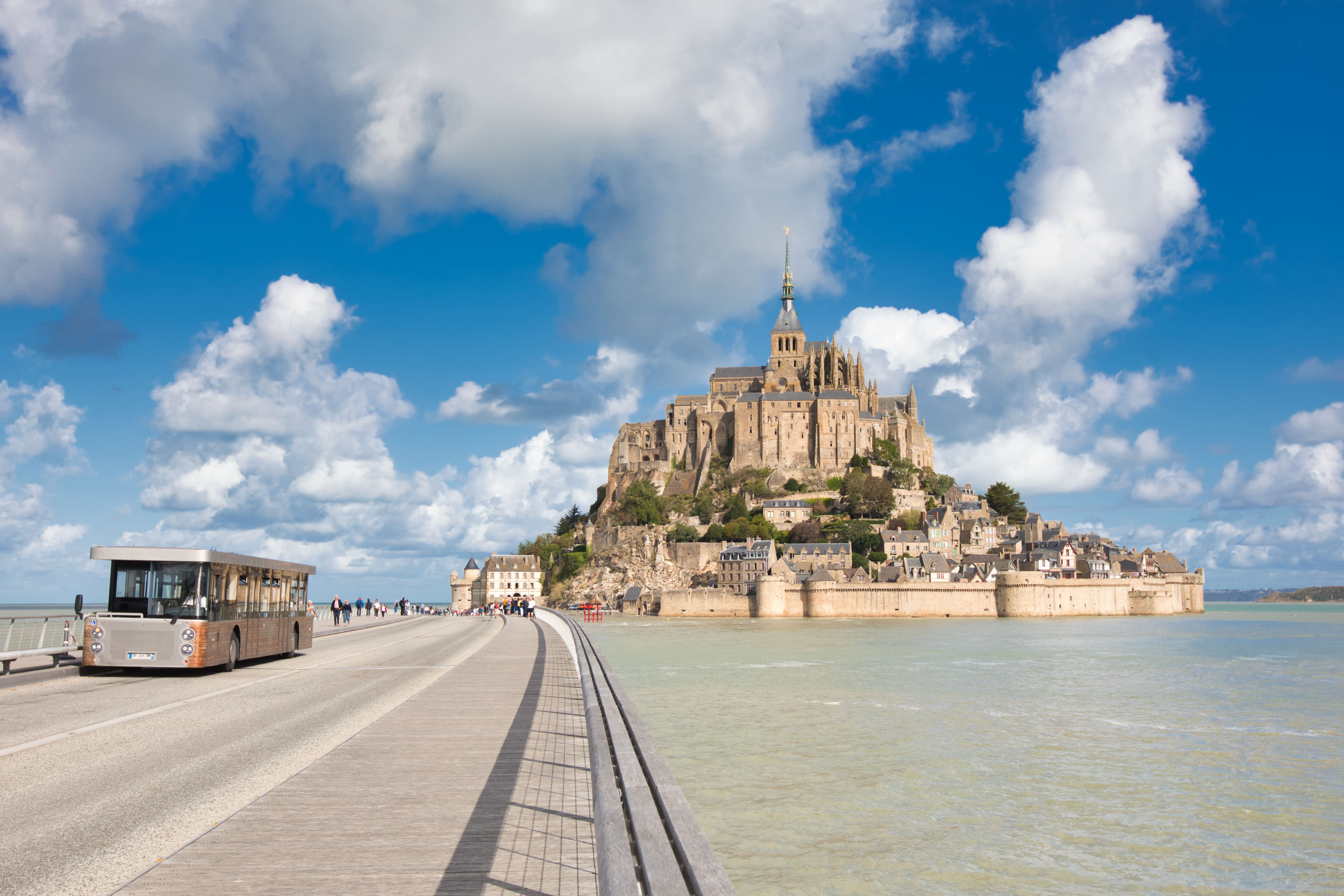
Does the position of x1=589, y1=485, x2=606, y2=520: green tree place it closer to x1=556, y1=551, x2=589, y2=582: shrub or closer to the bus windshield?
x1=556, y1=551, x2=589, y2=582: shrub

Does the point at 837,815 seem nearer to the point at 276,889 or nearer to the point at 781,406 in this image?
the point at 276,889

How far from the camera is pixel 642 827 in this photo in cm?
489

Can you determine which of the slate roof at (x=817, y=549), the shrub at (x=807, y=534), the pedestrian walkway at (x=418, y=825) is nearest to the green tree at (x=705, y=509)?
the shrub at (x=807, y=534)

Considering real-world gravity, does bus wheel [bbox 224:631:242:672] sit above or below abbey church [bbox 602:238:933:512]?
below

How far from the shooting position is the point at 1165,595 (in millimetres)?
88688

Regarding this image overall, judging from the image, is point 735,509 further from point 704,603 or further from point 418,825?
point 418,825

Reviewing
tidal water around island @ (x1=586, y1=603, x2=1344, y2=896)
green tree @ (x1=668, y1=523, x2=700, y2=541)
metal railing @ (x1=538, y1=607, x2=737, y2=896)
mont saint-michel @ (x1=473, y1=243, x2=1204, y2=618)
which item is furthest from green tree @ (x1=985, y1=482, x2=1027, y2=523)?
metal railing @ (x1=538, y1=607, x2=737, y2=896)

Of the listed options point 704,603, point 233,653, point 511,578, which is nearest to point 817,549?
point 704,603

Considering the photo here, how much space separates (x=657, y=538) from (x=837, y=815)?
79.1 meters

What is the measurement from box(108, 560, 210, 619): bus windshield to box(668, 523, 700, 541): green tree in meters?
75.7

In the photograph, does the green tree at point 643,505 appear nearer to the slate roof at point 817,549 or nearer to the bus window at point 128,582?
the slate roof at point 817,549

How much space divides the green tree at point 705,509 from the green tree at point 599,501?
15.2 meters

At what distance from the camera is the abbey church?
97.4 m

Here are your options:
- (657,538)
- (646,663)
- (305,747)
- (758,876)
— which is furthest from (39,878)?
(657,538)
